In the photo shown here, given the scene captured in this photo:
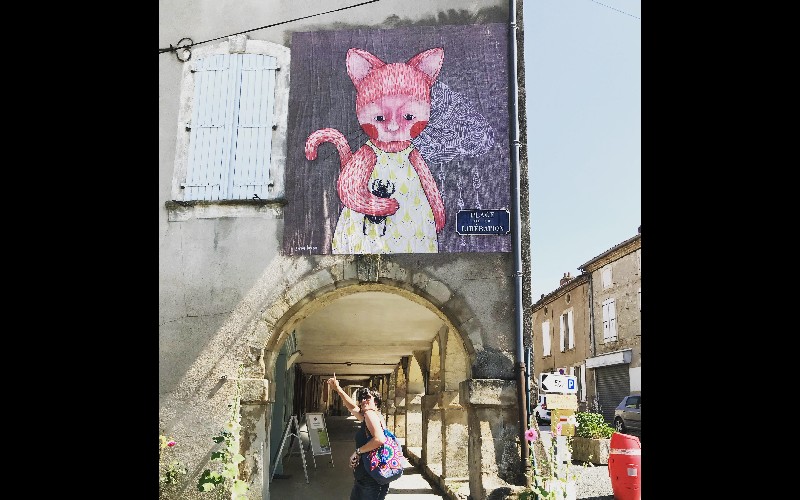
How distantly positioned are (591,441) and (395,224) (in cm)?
588

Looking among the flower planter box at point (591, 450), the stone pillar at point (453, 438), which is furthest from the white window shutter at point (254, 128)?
the flower planter box at point (591, 450)

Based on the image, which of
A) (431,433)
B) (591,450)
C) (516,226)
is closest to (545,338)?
(591,450)

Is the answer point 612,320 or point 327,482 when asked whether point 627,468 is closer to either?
point 327,482

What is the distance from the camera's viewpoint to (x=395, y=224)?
7.45 meters

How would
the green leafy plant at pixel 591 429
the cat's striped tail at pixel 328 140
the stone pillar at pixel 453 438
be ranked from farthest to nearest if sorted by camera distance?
the green leafy plant at pixel 591 429 < the stone pillar at pixel 453 438 < the cat's striped tail at pixel 328 140

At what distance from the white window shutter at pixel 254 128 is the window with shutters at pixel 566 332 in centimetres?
2174

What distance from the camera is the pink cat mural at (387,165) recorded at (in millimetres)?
7418

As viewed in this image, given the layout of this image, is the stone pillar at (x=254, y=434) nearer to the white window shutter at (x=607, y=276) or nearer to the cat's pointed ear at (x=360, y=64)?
the cat's pointed ear at (x=360, y=64)

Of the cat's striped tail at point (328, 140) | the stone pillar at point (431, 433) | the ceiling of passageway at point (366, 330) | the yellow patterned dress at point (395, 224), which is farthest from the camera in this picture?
the stone pillar at point (431, 433)
